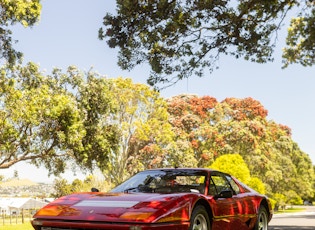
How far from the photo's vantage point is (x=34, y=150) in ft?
80.9

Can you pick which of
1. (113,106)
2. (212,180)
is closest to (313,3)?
(212,180)

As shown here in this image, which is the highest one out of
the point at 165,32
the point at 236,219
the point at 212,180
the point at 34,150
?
the point at 165,32

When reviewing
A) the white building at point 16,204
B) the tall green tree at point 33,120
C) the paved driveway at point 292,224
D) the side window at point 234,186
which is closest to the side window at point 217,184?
the side window at point 234,186

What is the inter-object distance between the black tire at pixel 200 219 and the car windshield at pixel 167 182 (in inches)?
20.4

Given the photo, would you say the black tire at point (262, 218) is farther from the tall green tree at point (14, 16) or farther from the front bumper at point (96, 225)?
the tall green tree at point (14, 16)

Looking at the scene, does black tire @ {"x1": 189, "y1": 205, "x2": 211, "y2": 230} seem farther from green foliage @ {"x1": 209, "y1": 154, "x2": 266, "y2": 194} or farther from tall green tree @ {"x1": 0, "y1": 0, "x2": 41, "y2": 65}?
green foliage @ {"x1": 209, "y1": 154, "x2": 266, "y2": 194}

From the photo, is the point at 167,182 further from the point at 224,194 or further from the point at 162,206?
the point at 162,206

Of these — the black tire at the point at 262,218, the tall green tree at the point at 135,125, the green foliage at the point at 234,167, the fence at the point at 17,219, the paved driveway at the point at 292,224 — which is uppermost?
the tall green tree at the point at 135,125

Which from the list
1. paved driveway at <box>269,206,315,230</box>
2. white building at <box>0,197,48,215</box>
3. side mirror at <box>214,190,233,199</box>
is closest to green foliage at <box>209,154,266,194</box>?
paved driveway at <box>269,206,315,230</box>

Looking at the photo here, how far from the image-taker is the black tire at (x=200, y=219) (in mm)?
6265

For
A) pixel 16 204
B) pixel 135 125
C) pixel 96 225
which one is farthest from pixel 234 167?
pixel 16 204

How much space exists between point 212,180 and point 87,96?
19.1 meters

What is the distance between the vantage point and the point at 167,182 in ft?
24.2

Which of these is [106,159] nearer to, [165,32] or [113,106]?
[113,106]
